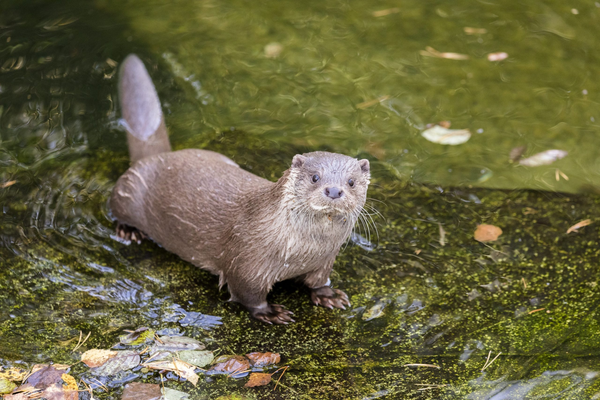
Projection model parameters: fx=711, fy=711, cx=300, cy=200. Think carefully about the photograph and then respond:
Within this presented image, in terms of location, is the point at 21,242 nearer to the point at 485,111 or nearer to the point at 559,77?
the point at 485,111

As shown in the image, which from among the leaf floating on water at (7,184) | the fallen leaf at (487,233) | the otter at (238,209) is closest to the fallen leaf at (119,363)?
the otter at (238,209)

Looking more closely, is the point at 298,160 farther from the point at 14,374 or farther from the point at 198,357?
the point at 14,374

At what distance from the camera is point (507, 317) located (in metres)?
3.44

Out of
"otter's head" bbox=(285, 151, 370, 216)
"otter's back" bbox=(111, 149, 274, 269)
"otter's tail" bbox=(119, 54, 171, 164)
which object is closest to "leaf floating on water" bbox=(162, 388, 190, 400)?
"otter's back" bbox=(111, 149, 274, 269)

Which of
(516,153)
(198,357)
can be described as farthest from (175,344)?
(516,153)

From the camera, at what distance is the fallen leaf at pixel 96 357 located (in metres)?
3.04

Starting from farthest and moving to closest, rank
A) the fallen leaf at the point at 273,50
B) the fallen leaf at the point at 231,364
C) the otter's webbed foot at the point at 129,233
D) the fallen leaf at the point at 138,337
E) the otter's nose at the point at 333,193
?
1. the fallen leaf at the point at 273,50
2. the otter's webbed foot at the point at 129,233
3. the fallen leaf at the point at 138,337
4. the fallen leaf at the point at 231,364
5. the otter's nose at the point at 333,193

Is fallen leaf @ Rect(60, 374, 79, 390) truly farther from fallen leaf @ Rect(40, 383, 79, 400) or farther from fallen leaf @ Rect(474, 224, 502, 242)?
fallen leaf @ Rect(474, 224, 502, 242)

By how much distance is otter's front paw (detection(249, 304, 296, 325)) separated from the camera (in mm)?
3391

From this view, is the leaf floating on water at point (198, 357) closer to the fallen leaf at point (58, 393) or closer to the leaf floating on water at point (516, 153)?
the fallen leaf at point (58, 393)

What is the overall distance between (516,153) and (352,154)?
109cm

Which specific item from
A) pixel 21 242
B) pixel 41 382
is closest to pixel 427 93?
pixel 21 242

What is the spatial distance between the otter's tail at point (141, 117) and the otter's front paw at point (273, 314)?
1248 millimetres

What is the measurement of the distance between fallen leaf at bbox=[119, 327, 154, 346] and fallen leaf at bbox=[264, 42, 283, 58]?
293 centimetres
